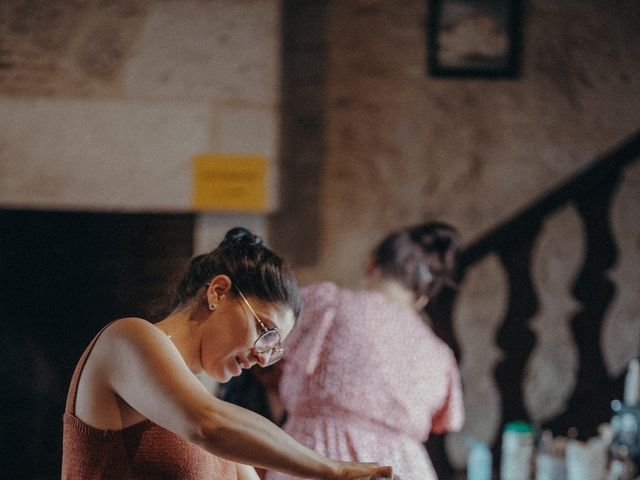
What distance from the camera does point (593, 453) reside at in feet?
6.80

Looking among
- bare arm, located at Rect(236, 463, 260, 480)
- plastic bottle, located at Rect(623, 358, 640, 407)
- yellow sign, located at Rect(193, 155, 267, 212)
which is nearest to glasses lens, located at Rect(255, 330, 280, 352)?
bare arm, located at Rect(236, 463, 260, 480)

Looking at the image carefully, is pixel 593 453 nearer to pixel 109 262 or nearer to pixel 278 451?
pixel 278 451

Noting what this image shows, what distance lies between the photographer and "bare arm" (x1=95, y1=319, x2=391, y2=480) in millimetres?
1028

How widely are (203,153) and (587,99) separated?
1.39 m

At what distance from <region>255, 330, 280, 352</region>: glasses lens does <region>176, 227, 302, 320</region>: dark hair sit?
56mm

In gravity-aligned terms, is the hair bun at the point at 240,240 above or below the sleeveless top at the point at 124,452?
above

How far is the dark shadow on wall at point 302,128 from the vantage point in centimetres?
257

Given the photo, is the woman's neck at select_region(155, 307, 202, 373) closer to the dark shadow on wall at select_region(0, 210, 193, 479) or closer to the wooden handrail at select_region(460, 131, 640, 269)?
the dark shadow on wall at select_region(0, 210, 193, 479)

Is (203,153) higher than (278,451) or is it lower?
higher

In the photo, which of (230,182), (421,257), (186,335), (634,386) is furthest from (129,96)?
(634,386)

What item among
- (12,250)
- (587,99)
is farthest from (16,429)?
(587,99)

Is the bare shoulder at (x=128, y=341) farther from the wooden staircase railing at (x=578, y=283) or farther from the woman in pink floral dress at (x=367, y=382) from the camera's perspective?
the wooden staircase railing at (x=578, y=283)

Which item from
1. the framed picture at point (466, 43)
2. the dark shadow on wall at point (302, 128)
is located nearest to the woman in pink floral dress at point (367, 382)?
→ the dark shadow on wall at point (302, 128)

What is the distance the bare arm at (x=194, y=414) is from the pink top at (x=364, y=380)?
67cm
